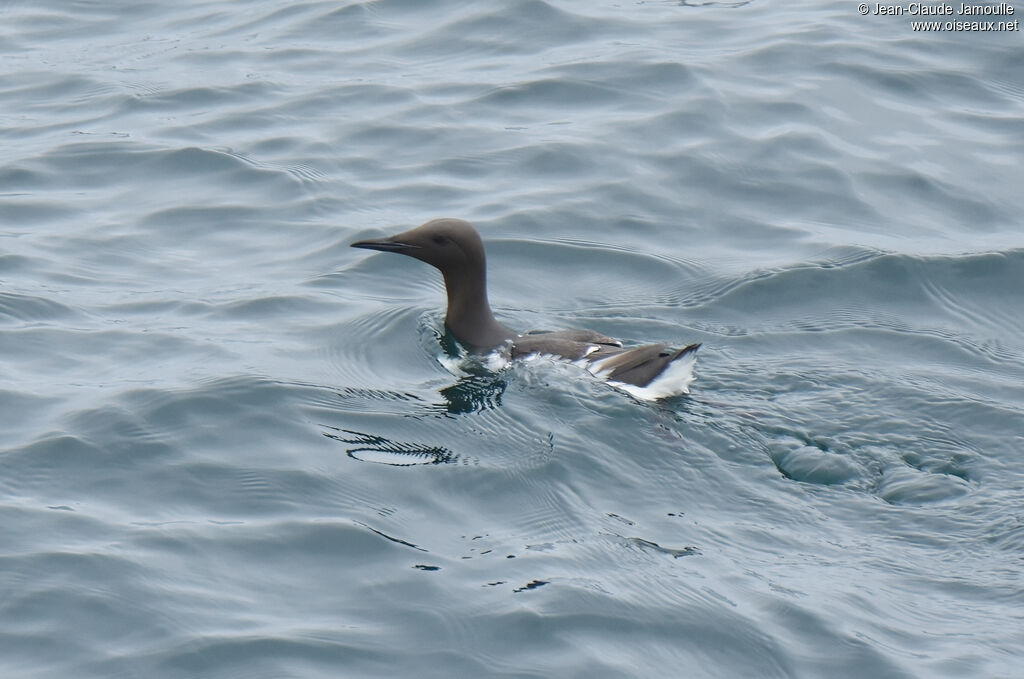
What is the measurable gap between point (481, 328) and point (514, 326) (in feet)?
1.59

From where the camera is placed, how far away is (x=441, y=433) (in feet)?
22.8

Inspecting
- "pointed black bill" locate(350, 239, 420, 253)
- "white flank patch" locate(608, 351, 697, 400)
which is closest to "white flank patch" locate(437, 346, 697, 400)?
"white flank patch" locate(608, 351, 697, 400)

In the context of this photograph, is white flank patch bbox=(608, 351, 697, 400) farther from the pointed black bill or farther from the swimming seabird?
the pointed black bill

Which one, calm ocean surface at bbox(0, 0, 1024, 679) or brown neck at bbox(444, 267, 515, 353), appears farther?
brown neck at bbox(444, 267, 515, 353)

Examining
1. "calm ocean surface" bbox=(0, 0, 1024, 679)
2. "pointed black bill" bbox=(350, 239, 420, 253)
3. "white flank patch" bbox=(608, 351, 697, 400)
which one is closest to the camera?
"calm ocean surface" bbox=(0, 0, 1024, 679)

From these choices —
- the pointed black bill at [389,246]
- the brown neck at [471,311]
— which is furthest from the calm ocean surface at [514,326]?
the pointed black bill at [389,246]

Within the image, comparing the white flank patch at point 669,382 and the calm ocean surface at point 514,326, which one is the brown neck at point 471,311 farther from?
the white flank patch at point 669,382

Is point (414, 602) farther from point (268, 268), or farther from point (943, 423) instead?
point (268, 268)

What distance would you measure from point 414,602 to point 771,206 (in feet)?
18.1

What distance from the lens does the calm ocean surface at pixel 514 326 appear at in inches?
210

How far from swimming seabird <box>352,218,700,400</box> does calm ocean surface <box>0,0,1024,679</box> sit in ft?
0.52

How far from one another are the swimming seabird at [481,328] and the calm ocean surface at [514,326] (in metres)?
0.16

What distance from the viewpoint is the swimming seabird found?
7418mm

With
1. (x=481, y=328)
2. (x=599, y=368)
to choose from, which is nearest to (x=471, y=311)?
(x=481, y=328)
